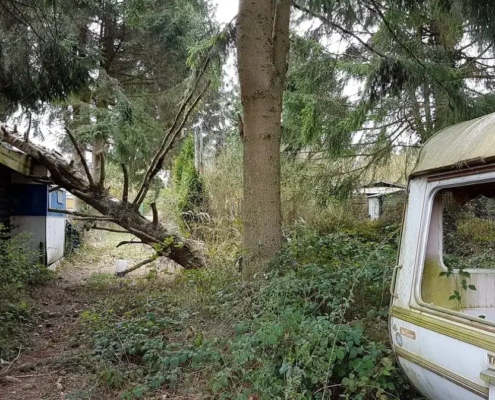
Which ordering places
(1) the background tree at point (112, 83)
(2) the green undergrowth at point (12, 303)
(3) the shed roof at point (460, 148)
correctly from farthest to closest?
(1) the background tree at point (112, 83), (2) the green undergrowth at point (12, 303), (3) the shed roof at point (460, 148)

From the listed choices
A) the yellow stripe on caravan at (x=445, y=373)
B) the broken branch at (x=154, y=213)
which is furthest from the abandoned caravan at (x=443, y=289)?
the broken branch at (x=154, y=213)

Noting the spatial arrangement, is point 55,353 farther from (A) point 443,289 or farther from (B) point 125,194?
(A) point 443,289

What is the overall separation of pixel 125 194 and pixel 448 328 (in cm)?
736

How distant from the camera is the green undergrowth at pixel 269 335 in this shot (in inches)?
129

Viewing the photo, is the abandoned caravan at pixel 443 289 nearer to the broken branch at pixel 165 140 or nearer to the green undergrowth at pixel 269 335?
the green undergrowth at pixel 269 335

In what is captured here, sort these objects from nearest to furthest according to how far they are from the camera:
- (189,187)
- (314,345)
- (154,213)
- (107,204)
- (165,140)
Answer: (314,345) < (165,140) < (154,213) < (107,204) < (189,187)

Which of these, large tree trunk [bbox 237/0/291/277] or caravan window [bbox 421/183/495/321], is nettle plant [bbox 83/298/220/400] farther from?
caravan window [bbox 421/183/495/321]

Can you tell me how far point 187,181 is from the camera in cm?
1239

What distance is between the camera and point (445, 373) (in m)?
2.56

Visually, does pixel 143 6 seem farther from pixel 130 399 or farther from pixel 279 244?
pixel 130 399

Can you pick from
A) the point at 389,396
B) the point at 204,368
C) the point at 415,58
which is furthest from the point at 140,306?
the point at 415,58

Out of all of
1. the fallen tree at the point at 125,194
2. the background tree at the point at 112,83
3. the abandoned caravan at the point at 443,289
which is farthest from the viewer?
the fallen tree at the point at 125,194

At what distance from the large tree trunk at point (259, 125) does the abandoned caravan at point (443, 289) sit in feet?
8.72

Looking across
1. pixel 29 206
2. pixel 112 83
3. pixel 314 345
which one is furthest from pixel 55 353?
pixel 112 83
